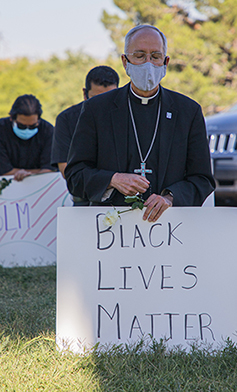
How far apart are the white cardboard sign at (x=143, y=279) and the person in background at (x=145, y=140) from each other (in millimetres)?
128

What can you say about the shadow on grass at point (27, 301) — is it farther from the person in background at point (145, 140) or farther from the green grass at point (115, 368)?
the person in background at point (145, 140)

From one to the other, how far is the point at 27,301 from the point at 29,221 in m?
1.79

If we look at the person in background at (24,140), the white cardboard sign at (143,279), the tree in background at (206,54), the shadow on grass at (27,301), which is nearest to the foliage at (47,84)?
the tree in background at (206,54)

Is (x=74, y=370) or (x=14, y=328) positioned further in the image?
(x=14, y=328)

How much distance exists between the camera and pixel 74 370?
2.55 m

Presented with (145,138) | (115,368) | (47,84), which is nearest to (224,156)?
(145,138)

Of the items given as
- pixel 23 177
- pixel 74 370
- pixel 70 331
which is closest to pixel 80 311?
pixel 70 331

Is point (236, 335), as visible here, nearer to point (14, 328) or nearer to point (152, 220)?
point (152, 220)

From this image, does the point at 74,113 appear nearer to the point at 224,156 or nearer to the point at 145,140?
the point at 145,140

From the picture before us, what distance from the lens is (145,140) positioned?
8.88 ft

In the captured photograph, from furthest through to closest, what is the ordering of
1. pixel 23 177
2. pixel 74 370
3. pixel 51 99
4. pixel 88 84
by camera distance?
1. pixel 51 99
2. pixel 23 177
3. pixel 88 84
4. pixel 74 370

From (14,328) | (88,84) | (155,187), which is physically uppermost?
(88,84)

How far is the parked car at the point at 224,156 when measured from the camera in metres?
7.10

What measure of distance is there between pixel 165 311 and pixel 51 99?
3272 cm
